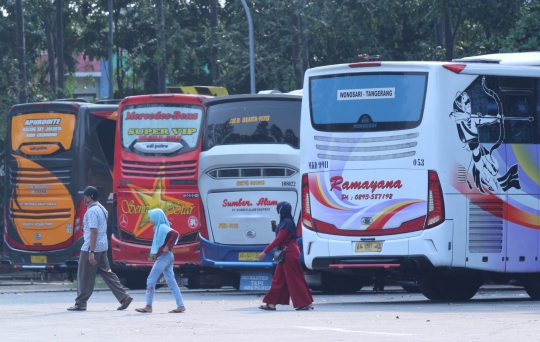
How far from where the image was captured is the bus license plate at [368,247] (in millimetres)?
15641

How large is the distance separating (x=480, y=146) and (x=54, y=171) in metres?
10.0

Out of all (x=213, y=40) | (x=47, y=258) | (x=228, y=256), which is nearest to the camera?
(x=228, y=256)

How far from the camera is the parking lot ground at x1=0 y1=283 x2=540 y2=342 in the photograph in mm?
11805

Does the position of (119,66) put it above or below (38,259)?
above

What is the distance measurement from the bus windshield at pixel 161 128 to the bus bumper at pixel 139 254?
1672 mm

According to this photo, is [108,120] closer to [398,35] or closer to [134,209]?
[134,209]

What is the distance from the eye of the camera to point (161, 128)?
20.7 meters

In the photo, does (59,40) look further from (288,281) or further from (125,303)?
(288,281)

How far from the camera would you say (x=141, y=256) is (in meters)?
21.1

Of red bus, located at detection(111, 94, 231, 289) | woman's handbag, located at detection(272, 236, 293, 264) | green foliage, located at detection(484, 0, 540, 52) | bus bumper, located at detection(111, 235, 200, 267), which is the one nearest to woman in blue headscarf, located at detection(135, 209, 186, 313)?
woman's handbag, located at detection(272, 236, 293, 264)

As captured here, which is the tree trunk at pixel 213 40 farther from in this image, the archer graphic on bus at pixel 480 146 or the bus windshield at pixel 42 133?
the archer graphic on bus at pixel 480 146

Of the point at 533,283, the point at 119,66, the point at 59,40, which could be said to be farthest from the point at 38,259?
the point at 119,66

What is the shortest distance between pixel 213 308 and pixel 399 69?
423cm

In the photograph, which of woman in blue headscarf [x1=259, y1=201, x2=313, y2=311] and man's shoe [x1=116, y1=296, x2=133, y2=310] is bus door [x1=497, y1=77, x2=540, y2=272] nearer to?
woman in blue headscarf [x1=259, y1=201, x2=313, y2=311]
